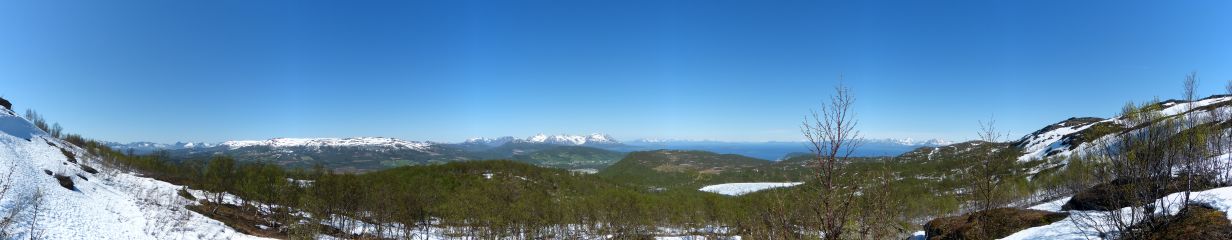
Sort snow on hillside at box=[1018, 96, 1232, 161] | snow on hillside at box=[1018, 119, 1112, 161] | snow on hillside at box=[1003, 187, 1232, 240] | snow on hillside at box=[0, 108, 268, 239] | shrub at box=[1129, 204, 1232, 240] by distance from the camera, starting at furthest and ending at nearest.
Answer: snow on hillside at box=[1018, 119, 1112, 161]
snow on hillside at box=[1018, 96, 1232, 161]
snow on hillside at box=[0, 108, 268, 239]
snow on hillside at box=[1003, 187, 1232, 240]
shrub at box=[1129, 204, 1232, 240]

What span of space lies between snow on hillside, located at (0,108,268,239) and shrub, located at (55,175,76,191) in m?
0.27

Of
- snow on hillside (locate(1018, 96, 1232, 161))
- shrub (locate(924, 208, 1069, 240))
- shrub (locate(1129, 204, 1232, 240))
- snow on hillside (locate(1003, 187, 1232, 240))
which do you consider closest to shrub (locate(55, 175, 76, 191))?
shrub (locate(924, 208, 1069, 240))

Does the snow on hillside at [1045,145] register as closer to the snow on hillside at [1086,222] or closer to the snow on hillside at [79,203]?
the snow on hillside at [1086,222]

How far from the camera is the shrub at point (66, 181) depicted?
4560cm

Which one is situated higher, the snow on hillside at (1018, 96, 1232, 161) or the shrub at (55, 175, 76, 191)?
the snow on hillside at (1018, 96, 1232, 161)

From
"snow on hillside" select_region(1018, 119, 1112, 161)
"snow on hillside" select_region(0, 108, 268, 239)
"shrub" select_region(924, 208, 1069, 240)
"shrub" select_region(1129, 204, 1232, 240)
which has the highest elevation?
"snow on hillside" select_region(1018, 119, 1112, 161)

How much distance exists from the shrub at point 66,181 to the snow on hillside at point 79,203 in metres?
0.27

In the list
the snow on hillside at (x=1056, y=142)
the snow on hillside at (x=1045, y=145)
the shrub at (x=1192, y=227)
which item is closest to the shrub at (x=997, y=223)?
the shrub at (x=1192, y=227)

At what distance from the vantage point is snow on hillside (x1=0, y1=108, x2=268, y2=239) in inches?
1291

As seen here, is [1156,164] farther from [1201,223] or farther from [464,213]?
[464,213]

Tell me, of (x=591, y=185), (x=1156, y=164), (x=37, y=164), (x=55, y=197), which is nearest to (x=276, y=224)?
(x=55, y=197)

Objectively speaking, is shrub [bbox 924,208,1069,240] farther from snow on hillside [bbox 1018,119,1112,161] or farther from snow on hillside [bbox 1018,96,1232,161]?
snow on hillside [bbox 1018,119,1112,161]

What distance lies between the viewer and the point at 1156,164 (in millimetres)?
12773

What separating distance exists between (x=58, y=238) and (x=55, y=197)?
1517cm
